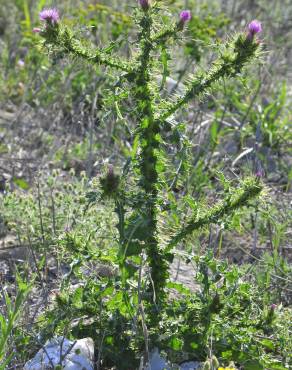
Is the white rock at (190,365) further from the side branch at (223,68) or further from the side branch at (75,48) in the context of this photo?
the side branch at (75,48)

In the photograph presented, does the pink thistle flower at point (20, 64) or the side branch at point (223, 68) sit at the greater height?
the side branch at point (223, 68)

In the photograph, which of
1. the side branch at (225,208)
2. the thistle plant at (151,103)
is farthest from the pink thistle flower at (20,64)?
the side branch at (225,208)

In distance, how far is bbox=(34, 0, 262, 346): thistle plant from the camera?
2.50 metres

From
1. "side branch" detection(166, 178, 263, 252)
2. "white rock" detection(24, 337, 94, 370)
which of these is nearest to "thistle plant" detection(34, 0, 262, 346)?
"side branch" detection(166, 178, 263, 252)

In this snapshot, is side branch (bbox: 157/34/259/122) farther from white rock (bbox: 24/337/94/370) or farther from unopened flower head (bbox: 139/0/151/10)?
white rock (bbox: 24/337/94/370)

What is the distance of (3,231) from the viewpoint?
379 cm

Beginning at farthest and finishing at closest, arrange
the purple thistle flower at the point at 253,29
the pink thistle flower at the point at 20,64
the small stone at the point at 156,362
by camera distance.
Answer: the pink thistle flower at the point at 20,64 → the small stone at the point at 156,362 → the purple thistle flower at the point at 253,29

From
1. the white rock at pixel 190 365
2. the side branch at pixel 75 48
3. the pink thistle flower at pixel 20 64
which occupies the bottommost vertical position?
the white rock at pixel 190 365

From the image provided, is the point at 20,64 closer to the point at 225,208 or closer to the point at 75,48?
the point at 75,48

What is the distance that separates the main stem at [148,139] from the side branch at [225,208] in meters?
0.11

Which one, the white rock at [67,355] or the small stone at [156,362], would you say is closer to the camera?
the white rock at [67,355]

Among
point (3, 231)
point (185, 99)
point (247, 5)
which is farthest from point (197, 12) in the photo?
point (185, 99)

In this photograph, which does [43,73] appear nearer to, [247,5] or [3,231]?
[3,231]

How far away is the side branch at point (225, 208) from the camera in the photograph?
2.53m
